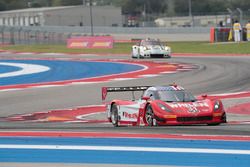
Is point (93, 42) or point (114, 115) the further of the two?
point (93, 42)

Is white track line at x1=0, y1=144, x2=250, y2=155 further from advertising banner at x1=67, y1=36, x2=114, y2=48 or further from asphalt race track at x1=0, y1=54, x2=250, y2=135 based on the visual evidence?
advertising banner at x1=67, y1=36, x2=114, y2=48

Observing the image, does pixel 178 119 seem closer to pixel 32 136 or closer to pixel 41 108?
pixel 32 136

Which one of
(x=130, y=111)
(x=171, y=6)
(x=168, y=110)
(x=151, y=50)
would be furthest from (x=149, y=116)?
(x=171, y=6)

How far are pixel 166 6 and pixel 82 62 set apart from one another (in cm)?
11463

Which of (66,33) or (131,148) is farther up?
(131,148)

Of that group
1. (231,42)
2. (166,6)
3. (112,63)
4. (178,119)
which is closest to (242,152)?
(178,119)

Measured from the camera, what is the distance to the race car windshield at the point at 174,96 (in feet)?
46.1

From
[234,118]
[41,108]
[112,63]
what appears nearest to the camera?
[234,118]

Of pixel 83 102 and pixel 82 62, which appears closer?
pixel 83 102

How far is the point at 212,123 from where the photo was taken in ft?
44.6

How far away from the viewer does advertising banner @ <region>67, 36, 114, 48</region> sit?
56.1 metres

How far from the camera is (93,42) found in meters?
56.8

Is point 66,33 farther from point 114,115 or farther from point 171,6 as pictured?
point 171,6

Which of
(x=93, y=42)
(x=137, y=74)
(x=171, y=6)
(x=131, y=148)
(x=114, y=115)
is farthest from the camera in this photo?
(x=171, y=6)
